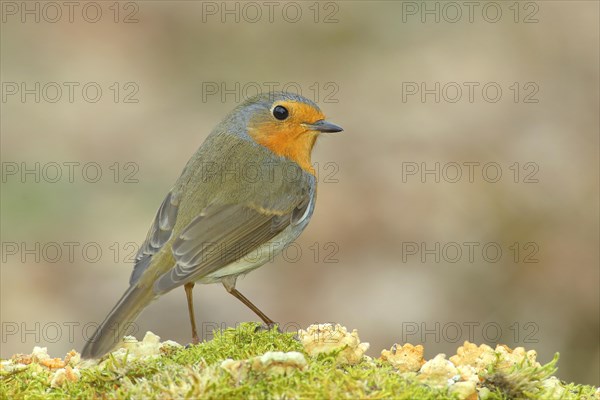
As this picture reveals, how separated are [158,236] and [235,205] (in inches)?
13.9

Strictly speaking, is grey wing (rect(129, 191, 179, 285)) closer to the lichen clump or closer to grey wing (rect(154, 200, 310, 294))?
grey wing (rect(154, 200, 310, 294))

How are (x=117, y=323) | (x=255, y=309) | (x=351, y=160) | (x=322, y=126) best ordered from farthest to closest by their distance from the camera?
(x=351, y=160) < (x=322, y=126) < (x=255, y=309) < (x=117, y=323)

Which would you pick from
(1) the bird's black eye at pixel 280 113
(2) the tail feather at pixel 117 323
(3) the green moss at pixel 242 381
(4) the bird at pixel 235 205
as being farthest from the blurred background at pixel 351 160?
(3) the green moss at pixel 242 381

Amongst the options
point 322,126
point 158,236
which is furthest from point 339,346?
point 322,126

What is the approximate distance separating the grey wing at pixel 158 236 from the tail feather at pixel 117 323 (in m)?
0.17

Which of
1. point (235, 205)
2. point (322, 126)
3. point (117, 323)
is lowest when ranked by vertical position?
point (117, 323)

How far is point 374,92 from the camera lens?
798 centimetres

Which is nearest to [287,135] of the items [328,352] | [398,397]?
[328,352]

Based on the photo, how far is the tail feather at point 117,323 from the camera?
8.32 ft

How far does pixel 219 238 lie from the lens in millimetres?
→ 3568

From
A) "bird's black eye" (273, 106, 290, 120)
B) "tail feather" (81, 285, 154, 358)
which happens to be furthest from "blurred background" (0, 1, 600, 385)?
"tail feather" (81, 285, 154, 358)

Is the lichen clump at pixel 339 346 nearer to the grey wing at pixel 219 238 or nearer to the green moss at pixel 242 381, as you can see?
the green moss at pixel 242 381

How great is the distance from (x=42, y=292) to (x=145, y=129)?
2139 mm

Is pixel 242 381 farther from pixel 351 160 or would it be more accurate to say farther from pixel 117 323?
pixel 351 160
